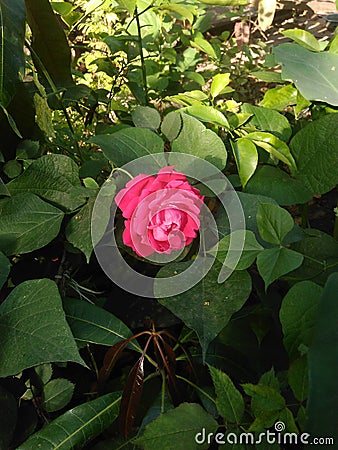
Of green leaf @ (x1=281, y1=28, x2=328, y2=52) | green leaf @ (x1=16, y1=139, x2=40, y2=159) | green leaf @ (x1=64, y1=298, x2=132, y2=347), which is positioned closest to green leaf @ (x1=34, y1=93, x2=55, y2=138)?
green leaf @ (x1=16, y1=139, x2=40, y2=159)

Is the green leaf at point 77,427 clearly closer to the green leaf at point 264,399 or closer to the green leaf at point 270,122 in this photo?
the green leaf at point 264,399

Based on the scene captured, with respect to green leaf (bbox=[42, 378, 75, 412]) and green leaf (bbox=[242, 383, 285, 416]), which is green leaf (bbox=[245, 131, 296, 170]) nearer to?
green leaf (bbox=[242, 383, 285, 416])

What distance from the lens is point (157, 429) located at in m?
0.59

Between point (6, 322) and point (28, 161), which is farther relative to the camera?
point (28, 161)

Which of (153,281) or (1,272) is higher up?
(1,272)

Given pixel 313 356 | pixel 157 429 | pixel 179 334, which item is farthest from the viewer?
pixel 179 334

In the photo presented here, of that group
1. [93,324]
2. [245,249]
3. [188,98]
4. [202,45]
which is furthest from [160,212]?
[202,45]

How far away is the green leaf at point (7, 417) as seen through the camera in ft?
2.18

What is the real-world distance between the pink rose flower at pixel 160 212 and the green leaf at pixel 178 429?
0.59 ft

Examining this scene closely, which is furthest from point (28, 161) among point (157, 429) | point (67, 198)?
point (157, 429)

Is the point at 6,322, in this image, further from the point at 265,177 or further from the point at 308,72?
the point at 308,72

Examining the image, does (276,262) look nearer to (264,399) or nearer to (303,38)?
(264,399)

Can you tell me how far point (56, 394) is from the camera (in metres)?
0.72

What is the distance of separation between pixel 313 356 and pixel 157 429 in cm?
23
